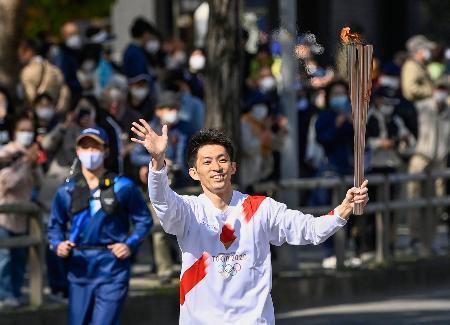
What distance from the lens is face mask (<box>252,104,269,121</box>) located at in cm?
1719

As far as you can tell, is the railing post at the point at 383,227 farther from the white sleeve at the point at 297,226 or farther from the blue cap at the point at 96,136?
the white sleeve at the point at 297,226

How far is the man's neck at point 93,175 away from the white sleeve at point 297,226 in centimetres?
290

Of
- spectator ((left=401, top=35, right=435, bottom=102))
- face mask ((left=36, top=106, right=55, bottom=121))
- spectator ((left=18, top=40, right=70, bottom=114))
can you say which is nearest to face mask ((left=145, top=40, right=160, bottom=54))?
spectator ((left=18, top=40, right=70, bottom=114))

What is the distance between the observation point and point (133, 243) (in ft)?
35.0

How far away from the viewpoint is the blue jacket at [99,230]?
34.9 feet

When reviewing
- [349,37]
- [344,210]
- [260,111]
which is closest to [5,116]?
[260,111]

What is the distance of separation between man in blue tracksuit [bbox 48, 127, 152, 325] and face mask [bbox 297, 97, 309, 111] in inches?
378

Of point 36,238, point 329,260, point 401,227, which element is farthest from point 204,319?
point 401,227

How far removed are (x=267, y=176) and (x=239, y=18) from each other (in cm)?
245

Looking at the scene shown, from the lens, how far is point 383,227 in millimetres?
16781

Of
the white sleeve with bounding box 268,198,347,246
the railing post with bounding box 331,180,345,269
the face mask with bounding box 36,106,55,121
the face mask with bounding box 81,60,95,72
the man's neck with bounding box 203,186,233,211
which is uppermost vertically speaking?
the face mask with bounding box 81,60,95,72

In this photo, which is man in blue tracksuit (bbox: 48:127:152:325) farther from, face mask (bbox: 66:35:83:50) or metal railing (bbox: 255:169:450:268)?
face mask (bbox: 66:35:83:50)

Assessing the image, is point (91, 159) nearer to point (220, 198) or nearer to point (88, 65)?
point (220, 198)

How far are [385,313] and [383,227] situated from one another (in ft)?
7.56
